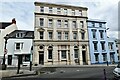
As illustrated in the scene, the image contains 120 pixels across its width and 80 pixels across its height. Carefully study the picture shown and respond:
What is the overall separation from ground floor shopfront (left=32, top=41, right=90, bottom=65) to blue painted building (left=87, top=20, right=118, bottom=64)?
1.91m

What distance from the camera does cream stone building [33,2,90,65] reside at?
31.0 m

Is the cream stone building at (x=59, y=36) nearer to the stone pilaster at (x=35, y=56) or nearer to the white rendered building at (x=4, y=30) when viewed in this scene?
the stone pilaster at (x=35, y=56)

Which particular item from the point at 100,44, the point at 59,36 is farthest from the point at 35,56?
the point at 100,44

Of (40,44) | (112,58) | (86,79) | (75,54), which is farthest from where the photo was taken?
(112,58)

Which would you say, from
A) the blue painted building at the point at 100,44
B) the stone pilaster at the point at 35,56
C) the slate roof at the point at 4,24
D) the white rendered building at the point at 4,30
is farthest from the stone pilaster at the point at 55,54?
the slate roof at the point at 4,24

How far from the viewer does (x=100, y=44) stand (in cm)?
3503

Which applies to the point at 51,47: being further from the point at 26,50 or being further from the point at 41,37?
the point at 26,50

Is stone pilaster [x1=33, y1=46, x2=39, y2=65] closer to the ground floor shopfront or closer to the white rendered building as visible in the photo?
the ground floor shopfront

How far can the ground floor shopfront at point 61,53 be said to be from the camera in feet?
101

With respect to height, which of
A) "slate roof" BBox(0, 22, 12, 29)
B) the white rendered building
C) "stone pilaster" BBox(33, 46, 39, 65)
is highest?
"slate roof" BBox(0, 22, 12, 29)

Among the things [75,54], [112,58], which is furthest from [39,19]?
[112,58]

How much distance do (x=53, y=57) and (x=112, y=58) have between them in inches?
624

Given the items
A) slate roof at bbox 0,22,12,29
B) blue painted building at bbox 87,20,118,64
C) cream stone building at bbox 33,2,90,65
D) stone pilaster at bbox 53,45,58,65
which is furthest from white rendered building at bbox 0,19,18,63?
blue painted building at bbox 87,20,118,64

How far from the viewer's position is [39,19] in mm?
31797
